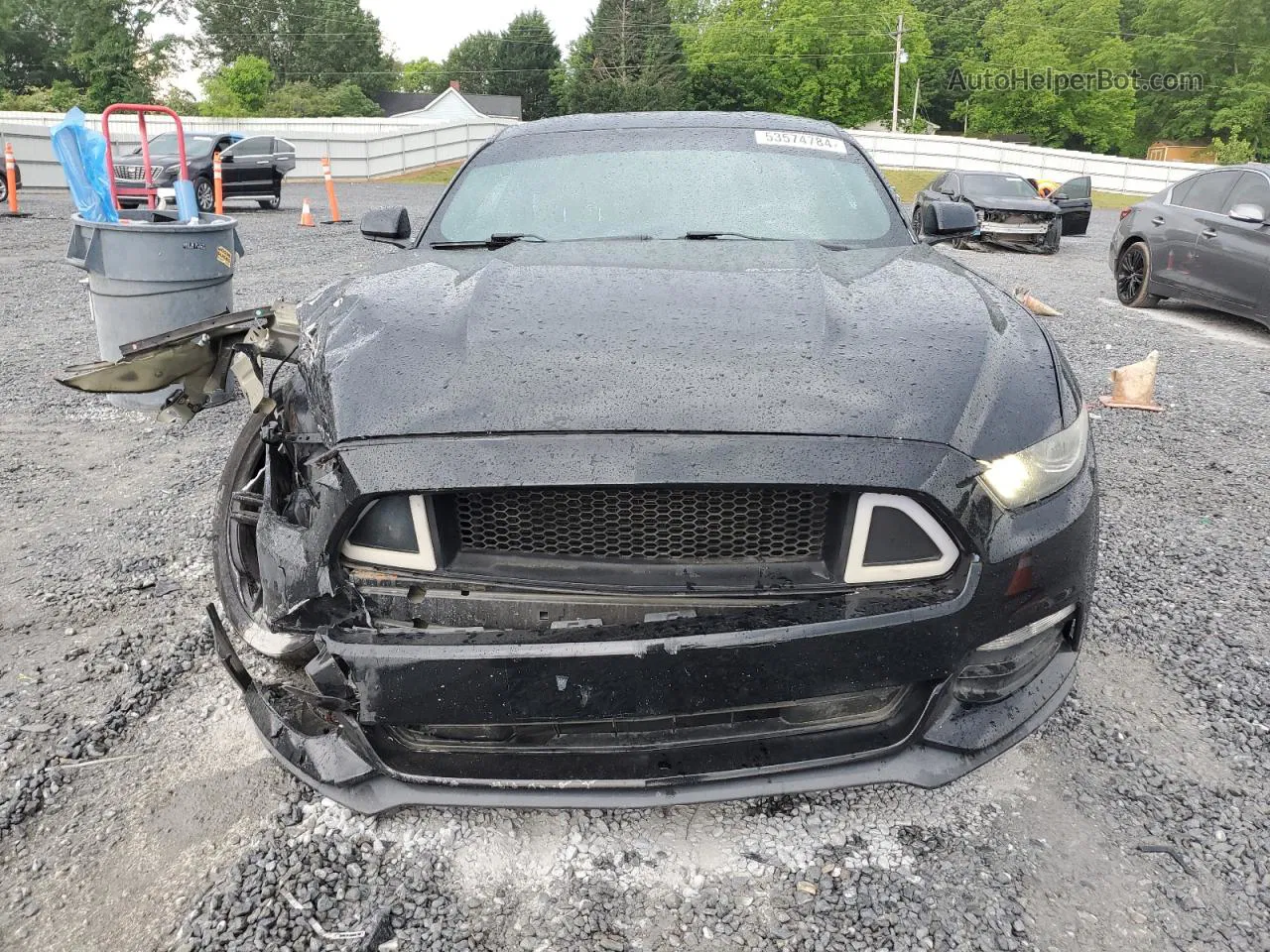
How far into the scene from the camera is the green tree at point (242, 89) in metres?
48.4

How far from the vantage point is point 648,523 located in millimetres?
1715

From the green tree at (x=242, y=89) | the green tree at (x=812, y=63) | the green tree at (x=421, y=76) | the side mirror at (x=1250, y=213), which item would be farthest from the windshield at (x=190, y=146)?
the green tree at (x=421, y=76)

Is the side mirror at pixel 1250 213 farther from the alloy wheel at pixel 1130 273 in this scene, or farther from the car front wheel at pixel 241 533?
the car front wheel at pixel 241 533

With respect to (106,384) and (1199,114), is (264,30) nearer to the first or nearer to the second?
(1199,114)

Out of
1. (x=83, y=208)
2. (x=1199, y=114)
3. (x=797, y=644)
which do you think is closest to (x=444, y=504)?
(x=797, y=644)

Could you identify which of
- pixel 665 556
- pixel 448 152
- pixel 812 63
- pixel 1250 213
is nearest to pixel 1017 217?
pixel 1250 213

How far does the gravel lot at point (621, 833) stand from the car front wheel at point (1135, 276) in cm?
668

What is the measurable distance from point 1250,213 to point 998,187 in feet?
23.2

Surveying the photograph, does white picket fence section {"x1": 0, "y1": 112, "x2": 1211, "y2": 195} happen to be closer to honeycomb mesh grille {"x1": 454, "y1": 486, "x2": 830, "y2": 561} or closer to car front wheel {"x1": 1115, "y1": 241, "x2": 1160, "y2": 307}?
car front wheel {"x1": 1115, "y1": 241, "x2": 1160, "y2": 307}

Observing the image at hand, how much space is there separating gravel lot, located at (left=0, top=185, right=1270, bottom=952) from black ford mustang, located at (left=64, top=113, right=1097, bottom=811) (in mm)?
231

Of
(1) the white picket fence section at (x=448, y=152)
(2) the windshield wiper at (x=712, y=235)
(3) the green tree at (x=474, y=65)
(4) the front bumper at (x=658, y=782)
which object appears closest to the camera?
(4) the front bumper at (x=658, y=782)

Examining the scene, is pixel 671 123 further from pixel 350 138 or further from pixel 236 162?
pixel 350 138

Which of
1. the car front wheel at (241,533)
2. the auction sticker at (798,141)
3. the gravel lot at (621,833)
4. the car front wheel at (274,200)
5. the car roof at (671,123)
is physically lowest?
the gravel lot at (621,833)

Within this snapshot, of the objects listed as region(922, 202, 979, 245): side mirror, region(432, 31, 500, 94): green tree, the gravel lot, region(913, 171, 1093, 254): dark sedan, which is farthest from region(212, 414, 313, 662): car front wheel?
region(432, 31, 500, 94): green tree
